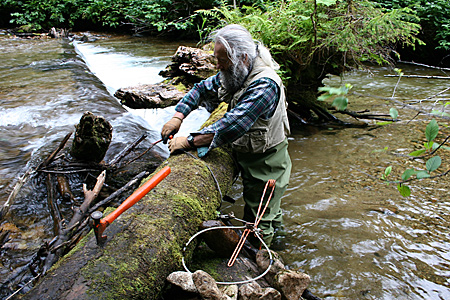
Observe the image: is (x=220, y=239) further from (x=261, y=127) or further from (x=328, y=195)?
(x=328, y=195)

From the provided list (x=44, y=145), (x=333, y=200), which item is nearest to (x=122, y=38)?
(x=44, y=145)

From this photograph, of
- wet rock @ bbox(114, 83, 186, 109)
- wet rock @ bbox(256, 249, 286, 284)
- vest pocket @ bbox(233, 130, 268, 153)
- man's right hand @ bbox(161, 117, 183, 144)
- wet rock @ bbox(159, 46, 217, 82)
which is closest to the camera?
wet rock @ bbox(256, 249, 286, 284)

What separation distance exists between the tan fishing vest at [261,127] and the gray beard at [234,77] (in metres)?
0.05

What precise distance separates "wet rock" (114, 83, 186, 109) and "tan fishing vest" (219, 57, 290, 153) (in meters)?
2.46

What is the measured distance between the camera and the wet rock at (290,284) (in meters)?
2.15

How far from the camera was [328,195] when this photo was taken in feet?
14.5

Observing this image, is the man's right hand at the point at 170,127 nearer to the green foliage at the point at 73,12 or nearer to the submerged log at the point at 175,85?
the submerged log at the point at 175,85

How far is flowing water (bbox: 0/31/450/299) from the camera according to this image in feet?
9.76

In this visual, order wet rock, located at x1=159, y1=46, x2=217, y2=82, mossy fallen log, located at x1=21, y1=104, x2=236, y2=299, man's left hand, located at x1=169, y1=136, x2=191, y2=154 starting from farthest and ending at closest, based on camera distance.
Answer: wet rock, located at x1=159, y1=46, x2=217, y2=82 → man's left hand, located at x1=169, y1=136, x2=191, y2=154 → mossy fallen log, located at x1=21, y1=104, x2=236, y2=299

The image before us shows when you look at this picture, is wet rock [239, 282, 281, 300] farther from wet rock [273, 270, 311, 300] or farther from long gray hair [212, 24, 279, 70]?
long gray hair [212, 24, 279, 70]

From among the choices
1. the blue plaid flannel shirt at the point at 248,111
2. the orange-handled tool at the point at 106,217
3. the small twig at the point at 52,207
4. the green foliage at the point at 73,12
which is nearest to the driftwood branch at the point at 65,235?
the small twig at the point at 52,207

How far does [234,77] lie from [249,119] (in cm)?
47

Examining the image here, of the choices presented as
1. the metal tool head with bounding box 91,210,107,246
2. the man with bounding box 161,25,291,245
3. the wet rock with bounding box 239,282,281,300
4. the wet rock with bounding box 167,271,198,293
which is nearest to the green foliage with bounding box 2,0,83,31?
the man with bounding box 161,25,291,245

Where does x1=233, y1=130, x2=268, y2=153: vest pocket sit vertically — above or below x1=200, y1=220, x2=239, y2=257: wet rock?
above
